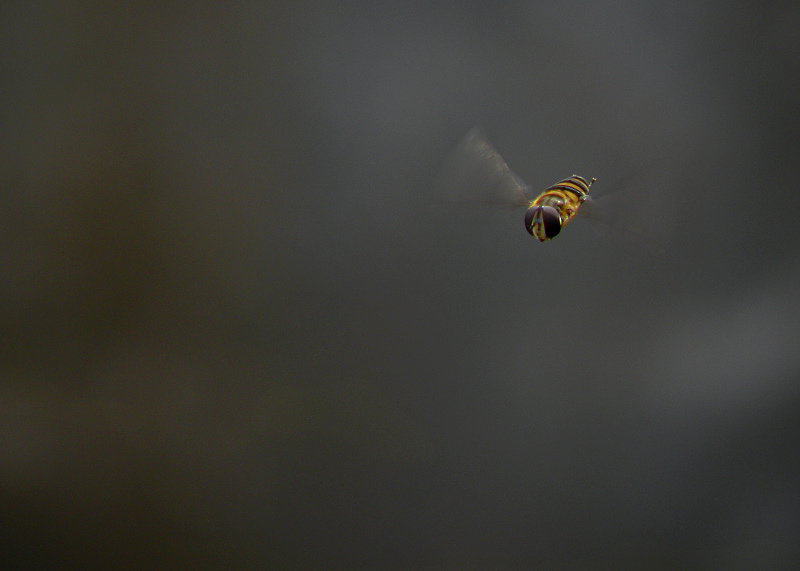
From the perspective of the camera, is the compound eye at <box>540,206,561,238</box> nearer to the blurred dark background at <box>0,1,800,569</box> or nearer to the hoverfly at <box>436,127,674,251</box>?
the hoverfly at <box>436,127,674,251</box>

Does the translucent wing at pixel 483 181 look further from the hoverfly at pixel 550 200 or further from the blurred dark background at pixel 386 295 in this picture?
the blurred dark background at pixel 386 295

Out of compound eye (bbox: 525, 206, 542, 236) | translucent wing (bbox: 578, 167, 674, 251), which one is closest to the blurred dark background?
translucent wing (bbox: 578, 167, 674, 251)

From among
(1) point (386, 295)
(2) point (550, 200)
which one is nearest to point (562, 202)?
(2) point (550, 200)

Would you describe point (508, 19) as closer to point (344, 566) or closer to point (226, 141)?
point (226, 141)

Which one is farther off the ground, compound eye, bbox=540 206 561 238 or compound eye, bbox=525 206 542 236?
compound eye, bbox=525 206 542 236

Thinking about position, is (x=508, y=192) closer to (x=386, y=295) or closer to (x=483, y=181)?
(x=483, y=181)

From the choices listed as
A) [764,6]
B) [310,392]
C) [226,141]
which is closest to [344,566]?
[310,392]

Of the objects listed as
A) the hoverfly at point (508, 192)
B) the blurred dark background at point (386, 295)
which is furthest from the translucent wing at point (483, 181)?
the blurred dark background at point (386, 295)
